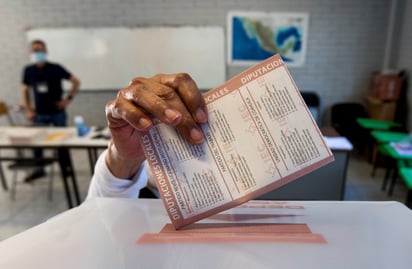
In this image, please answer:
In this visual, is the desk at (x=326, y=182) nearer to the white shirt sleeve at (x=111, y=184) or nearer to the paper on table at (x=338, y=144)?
the paper on table at (x=338, y=144)

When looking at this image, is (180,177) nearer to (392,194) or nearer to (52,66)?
(392,194)

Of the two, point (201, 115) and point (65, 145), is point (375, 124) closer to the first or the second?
point (65, 145)

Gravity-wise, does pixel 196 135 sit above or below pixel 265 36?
below

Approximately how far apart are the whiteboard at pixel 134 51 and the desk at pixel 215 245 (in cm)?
360

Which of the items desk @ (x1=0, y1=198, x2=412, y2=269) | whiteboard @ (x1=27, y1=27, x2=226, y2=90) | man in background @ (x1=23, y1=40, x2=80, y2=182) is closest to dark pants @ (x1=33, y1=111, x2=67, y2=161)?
man in background @ (x1=23, y1=40, x2=80, y2=182)

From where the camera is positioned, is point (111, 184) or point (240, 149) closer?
point (240, 149)

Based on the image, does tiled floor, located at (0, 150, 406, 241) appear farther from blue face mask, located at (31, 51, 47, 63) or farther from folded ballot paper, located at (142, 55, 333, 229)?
folded ballot paper, located at (142, 55, 333, 229)

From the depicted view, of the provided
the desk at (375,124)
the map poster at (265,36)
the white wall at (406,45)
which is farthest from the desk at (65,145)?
the white wall at (406,45)

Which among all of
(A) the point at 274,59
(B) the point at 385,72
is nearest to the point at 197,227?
(A) the point at 274,59

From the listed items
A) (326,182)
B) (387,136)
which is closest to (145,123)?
(326,182)

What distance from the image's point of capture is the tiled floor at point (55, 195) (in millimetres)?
2486

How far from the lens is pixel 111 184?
702 mm

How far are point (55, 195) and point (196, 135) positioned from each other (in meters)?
2.93

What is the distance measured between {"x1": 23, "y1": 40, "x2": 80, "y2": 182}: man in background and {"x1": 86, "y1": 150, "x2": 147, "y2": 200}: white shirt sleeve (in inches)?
115
